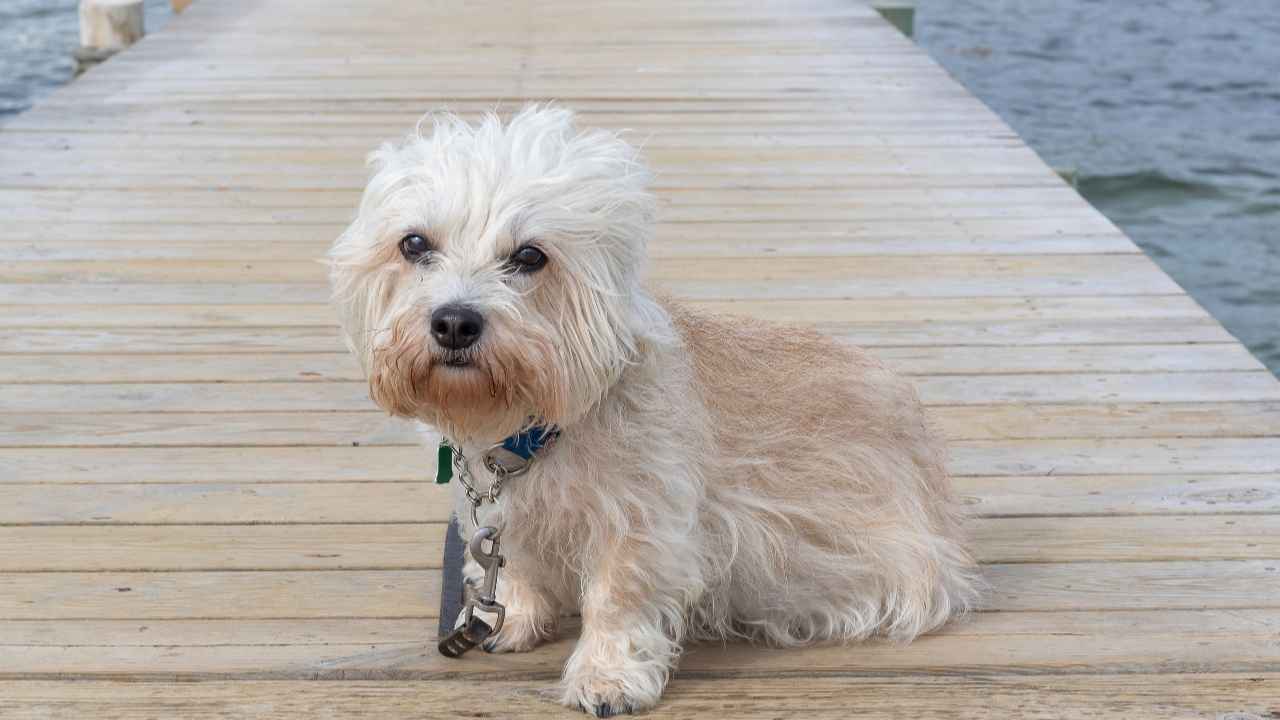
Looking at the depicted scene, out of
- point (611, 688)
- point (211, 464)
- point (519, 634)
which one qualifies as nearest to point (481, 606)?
point (519, 634)

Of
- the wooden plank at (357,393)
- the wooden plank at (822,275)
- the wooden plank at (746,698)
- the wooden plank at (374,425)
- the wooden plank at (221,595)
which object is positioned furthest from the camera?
the wooden plank at (822,275)

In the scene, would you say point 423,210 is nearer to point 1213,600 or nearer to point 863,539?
point 863,539

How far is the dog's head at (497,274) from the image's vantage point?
226 centimetres

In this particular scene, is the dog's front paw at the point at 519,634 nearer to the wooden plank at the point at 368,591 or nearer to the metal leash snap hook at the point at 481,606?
the metal leash snap hook at the point at 481,606

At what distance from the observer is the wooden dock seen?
106 inches

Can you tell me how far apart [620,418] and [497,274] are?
1.07 ft

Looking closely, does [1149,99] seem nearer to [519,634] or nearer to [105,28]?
[105,28]

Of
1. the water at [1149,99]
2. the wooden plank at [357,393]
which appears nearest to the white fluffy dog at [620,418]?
the wooden plank at [357,393]

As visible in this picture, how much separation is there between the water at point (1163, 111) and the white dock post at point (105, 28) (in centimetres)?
534

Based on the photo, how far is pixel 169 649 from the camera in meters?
2.77

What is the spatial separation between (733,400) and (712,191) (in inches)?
125

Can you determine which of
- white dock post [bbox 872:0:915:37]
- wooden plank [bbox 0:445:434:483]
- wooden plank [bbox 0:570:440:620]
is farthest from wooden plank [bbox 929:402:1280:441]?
white dock post [bbox 872:0:915:37]

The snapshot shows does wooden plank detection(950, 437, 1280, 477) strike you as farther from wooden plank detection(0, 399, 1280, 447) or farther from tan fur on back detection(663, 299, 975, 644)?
tan fur on back detection(663, 299, 975, 644)

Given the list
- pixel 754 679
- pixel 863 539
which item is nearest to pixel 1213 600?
pixel 863 539
